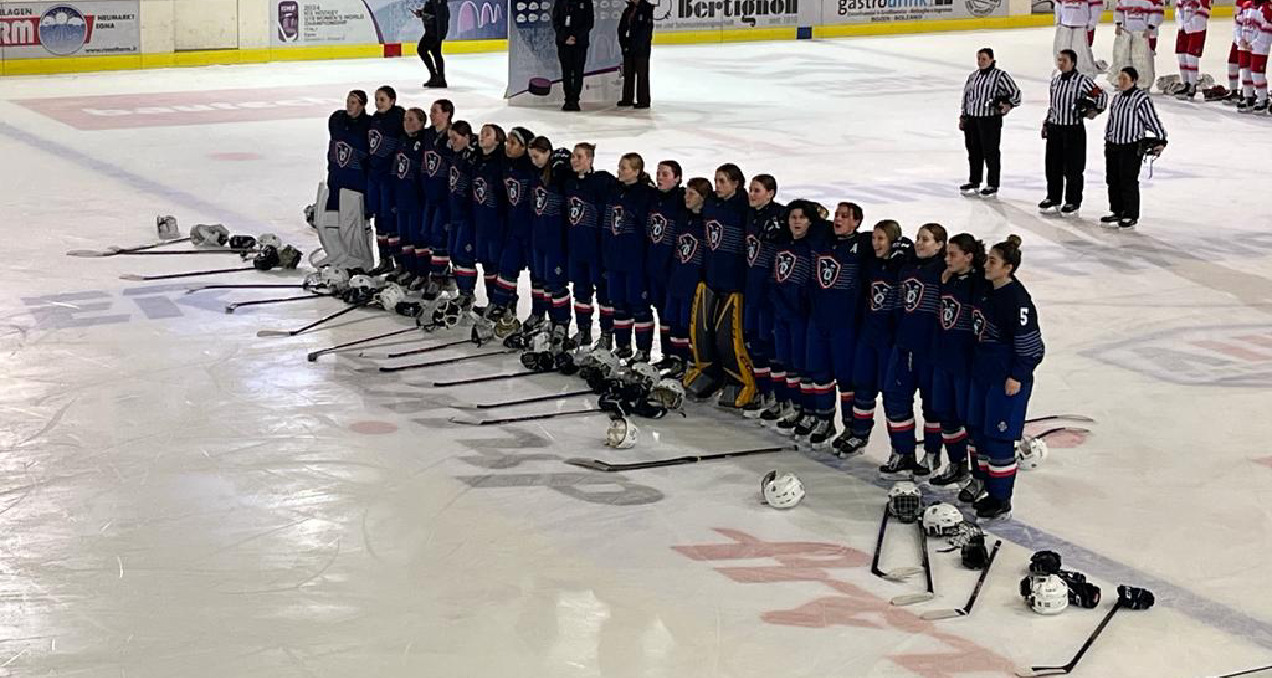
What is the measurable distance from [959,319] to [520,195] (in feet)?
13.2

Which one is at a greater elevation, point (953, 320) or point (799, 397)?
point (953, 320)

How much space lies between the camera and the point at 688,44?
33281 millimetres

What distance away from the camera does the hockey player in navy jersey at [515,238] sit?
12133mm

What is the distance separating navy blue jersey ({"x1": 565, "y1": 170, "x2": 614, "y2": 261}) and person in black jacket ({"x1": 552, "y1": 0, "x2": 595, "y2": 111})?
42.2 ft

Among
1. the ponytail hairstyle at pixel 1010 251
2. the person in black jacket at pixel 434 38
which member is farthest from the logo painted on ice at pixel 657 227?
the person in black jacket at pixel 434 38

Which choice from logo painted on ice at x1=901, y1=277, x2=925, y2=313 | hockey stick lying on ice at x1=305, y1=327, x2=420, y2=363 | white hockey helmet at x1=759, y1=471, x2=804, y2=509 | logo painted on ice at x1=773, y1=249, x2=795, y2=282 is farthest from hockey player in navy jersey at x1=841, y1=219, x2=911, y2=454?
hockey stick lying on ice at x1=305, y1=327, x2=420, y2=363

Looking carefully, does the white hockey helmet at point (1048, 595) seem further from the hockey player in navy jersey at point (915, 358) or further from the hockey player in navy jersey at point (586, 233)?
the hockey player in navy jersey at point (586, 233)

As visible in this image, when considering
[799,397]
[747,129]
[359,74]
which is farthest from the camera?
[359,74]

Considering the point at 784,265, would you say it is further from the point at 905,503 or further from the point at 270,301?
the point at 270,301

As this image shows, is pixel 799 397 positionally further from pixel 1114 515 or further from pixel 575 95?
pixel 575 95

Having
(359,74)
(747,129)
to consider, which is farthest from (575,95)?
(359,74)

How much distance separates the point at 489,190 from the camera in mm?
12367

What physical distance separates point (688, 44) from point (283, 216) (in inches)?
685

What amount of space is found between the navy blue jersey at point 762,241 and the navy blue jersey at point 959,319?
1349 mm
